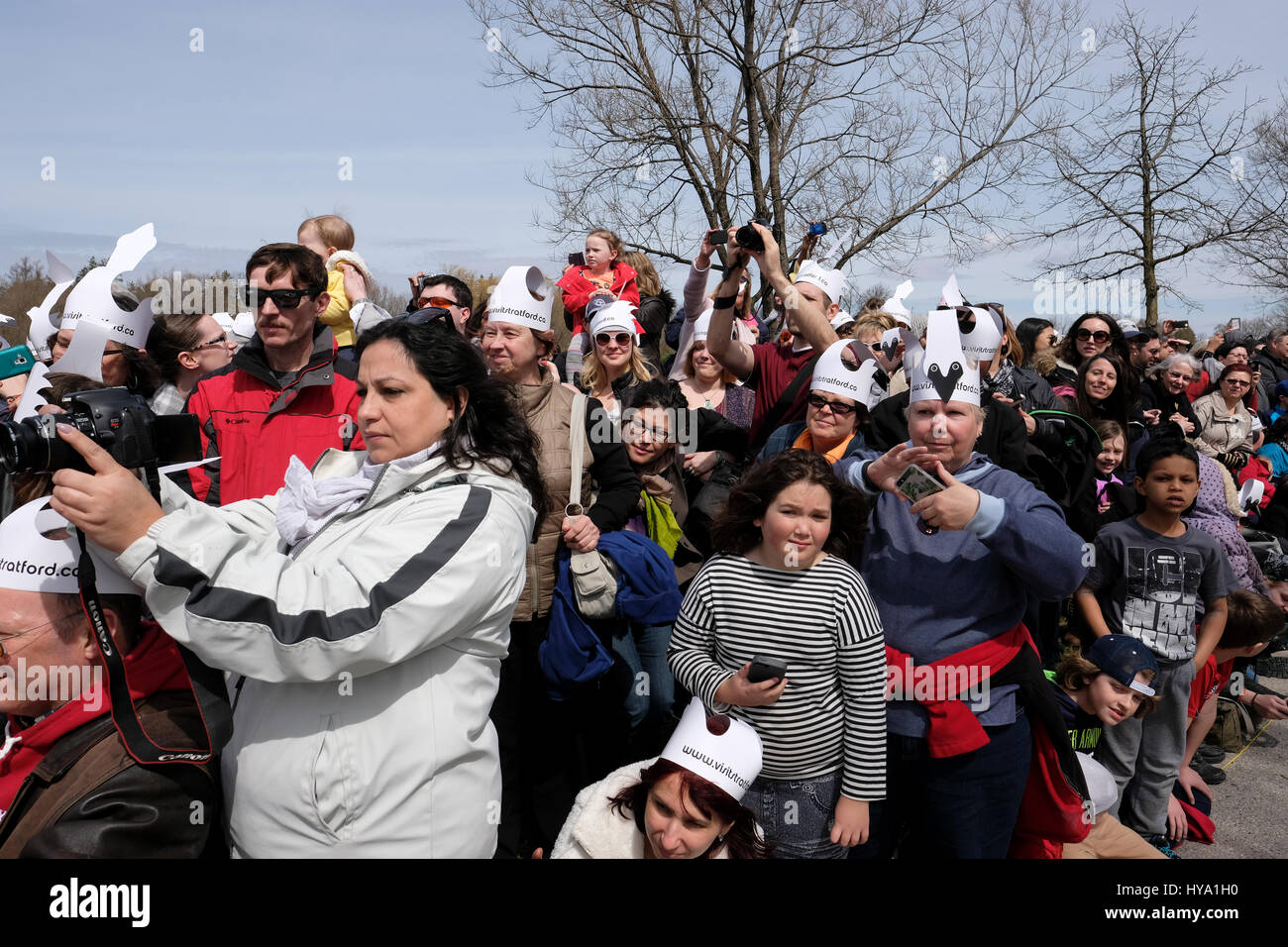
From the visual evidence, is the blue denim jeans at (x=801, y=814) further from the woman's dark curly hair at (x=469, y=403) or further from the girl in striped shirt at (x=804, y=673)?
the woman's dark curly hair at (x=469, y=403)

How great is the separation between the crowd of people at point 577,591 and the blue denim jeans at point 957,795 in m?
0.01

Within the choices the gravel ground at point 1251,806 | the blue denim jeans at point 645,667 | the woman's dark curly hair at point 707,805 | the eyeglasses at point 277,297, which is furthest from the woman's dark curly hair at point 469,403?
the gravel ground at point 1251,806

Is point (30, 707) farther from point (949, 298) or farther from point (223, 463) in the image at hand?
point (949, 298)

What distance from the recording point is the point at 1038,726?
3033 millimetres

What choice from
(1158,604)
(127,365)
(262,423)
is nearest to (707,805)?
(262,423)

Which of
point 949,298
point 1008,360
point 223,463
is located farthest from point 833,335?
point 223,463

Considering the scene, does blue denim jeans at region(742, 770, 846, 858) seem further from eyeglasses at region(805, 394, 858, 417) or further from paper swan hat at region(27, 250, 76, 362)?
paper swan hat at region(27, 250, 76, 362)

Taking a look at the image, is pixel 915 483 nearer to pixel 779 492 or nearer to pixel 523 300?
pixel 779 492

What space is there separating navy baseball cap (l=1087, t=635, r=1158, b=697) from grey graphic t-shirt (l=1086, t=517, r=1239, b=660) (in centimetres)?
65

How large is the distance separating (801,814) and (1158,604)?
2.69m

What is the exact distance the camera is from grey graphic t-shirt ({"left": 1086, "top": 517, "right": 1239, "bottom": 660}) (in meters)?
4.61

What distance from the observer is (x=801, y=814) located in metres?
2.86

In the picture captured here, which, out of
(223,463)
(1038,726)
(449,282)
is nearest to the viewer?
(1038,726)
